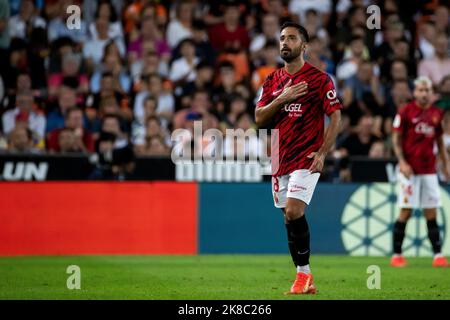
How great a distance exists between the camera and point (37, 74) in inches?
783

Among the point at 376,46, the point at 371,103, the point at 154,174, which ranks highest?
the point at 376,46

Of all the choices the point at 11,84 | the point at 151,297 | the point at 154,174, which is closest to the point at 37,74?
the point at 11,84

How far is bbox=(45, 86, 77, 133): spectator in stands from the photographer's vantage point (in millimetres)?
18969

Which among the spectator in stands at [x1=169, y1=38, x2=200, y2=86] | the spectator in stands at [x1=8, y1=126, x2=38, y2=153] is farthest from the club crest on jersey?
the spectator in stands at [x1=169, y1=38, x2=200, y2=86]

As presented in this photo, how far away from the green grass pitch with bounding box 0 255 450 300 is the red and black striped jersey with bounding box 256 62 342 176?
1390 millimetres

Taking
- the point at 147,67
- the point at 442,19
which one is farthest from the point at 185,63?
the point at 442,19

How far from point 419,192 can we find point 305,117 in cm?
477

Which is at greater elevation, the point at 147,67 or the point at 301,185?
the point at 147,67

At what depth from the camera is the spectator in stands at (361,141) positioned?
18.4 metres

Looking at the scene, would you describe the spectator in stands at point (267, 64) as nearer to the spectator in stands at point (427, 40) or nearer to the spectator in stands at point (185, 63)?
the spectator in stands at point (185, 63)

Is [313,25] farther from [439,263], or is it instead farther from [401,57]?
[439,263]

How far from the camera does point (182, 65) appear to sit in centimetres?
2020
